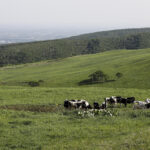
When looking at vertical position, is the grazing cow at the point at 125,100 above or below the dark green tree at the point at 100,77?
above

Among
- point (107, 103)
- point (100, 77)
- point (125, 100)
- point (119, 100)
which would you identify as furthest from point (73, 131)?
point (100, 77)

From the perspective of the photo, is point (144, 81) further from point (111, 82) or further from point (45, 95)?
point (45, 95)

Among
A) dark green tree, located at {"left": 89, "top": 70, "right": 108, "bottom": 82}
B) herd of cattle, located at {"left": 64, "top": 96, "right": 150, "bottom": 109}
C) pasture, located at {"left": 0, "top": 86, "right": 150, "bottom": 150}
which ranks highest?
pasture, located at {"left": 0, "top": 86, "right": 150, "bottom": 150}

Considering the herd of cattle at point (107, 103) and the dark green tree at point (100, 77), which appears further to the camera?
the dark green tree at point (100, 77)

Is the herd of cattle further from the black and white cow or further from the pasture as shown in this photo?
the pasture

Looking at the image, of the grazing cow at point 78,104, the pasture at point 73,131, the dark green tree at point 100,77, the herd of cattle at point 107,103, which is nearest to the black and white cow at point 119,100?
the herd of cattle at point 107,103

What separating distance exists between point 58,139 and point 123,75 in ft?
173

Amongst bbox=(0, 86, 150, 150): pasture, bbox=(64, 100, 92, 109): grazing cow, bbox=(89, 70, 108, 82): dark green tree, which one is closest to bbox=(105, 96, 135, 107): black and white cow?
bbox=(64, 100, 92, 109): grazing cow

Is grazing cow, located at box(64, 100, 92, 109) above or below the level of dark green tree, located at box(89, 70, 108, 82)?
above

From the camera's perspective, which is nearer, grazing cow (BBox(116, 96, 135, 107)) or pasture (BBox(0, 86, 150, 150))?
pasture (BBox(0, 86, 150, 150))

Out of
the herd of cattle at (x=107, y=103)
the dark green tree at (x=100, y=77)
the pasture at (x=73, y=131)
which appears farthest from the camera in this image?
the dark green tree at (x=100, y=77)

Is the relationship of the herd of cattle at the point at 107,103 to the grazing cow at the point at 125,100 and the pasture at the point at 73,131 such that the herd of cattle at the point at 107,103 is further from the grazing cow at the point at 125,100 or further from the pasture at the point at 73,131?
the pasture at the point at 73,131

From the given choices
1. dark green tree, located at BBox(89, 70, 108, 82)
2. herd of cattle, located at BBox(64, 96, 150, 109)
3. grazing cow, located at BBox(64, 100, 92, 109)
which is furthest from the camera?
dark green tree, located at BBox(89, 70, 108, 82)

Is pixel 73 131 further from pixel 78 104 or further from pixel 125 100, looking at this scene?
pixel 125 100
